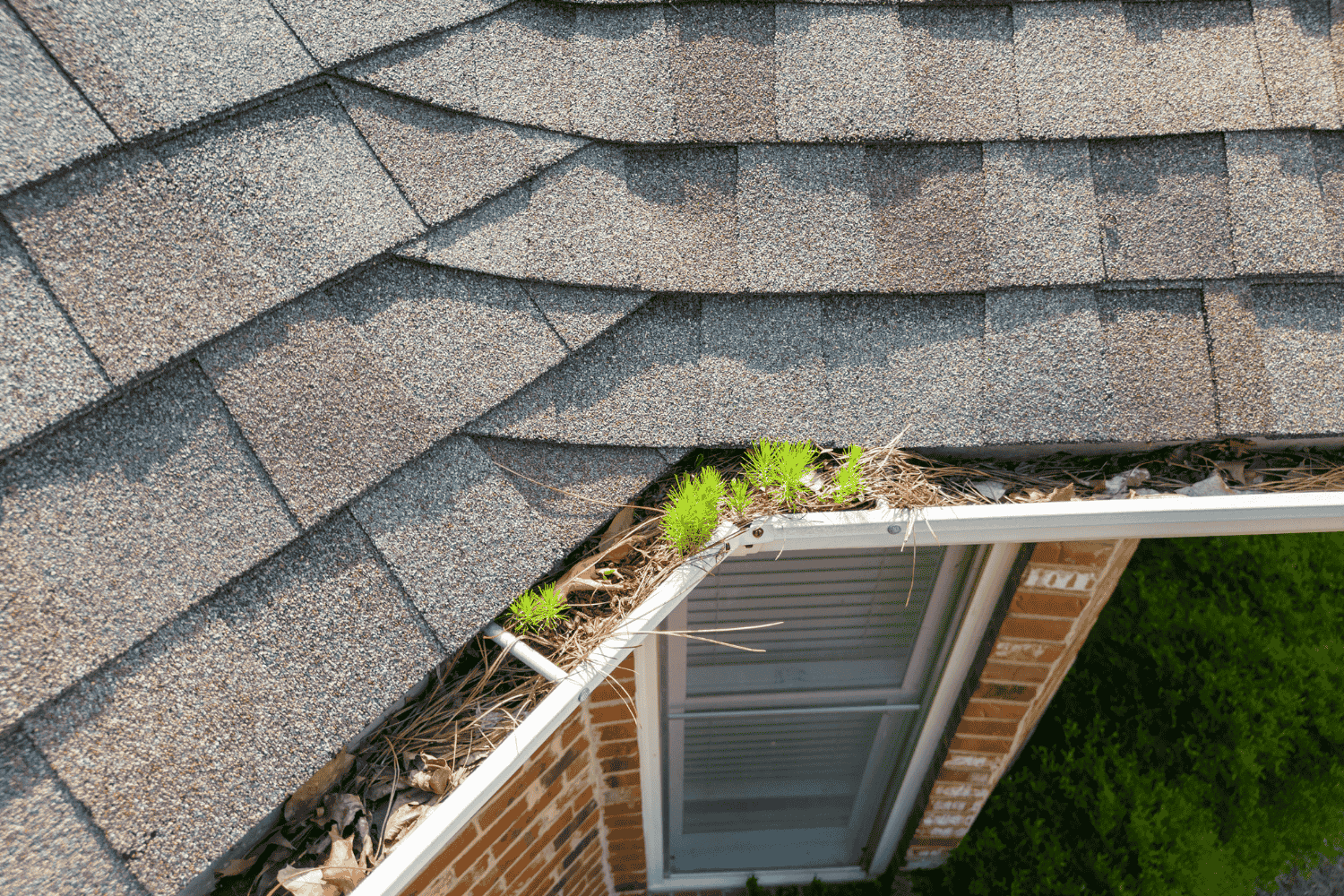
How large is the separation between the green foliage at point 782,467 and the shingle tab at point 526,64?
3.18 feet

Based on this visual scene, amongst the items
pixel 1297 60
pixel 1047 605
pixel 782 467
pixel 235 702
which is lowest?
pixel 1047 605

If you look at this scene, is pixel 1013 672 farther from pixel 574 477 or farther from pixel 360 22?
pixel 360 22

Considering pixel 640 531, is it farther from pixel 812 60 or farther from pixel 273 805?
pixel 812 60

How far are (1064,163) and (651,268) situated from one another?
43.9 inches

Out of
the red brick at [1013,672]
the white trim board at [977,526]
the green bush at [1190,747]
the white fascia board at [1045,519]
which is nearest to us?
the white trim board at [977,526]

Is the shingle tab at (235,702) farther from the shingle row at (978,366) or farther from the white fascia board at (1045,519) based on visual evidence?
the white fascia board at (1045,519)

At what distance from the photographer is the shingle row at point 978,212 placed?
1.95 meters

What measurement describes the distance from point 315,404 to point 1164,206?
2.14 meters

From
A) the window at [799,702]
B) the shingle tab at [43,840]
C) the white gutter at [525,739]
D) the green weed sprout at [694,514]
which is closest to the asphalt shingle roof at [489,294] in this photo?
the shingle tab at [43,840]

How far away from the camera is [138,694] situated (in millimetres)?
1338

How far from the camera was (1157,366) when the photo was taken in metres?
1.96

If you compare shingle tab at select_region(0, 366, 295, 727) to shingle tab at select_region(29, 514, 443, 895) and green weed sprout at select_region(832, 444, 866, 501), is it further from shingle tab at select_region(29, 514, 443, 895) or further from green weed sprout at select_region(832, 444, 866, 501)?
green weed sprout at select_region(832, 444, 866, 501)

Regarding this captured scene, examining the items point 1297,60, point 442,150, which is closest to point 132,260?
point 442,150

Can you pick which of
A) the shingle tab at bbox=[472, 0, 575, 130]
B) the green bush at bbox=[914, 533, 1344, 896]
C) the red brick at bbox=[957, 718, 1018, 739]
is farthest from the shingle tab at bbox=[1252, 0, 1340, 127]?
the green bush at bbox=[914, 533, 1344, 896]
